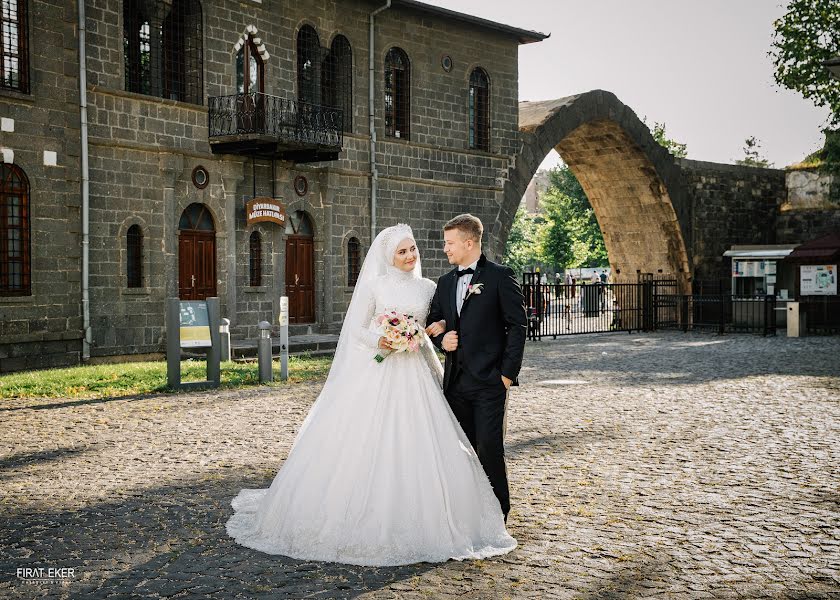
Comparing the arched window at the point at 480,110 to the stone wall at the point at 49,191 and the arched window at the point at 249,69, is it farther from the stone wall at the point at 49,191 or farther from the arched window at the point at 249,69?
the stone wall at the point at 49,191

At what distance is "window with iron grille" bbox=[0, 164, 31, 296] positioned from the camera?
57.1 feet

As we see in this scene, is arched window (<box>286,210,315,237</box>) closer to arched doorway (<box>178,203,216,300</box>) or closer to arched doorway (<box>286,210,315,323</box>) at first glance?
arched doorway (<box>286,210,315,323</box>)

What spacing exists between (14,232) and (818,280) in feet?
73.4

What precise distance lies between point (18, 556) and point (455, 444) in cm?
266

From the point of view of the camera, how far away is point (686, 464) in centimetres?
852

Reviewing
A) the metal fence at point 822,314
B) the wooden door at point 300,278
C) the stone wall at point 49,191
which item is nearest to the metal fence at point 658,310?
the metal fence at point 822,314

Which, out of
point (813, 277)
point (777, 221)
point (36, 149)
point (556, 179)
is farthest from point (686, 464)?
point (556, 179)

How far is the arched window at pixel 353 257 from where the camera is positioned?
989 inches

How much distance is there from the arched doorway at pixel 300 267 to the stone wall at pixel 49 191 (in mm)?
5903

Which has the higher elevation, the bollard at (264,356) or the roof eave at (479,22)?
the roof eave at (479,22)

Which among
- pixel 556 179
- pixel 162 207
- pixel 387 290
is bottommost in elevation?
pixel 387 290

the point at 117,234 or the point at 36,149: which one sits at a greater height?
the point at 36,149

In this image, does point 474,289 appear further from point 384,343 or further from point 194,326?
point 194,326

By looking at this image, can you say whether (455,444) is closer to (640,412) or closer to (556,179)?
(640,412)
